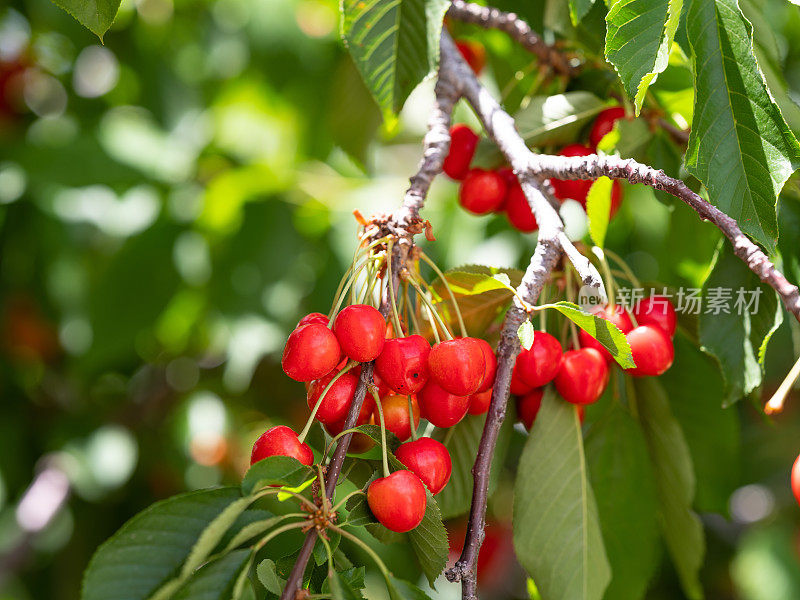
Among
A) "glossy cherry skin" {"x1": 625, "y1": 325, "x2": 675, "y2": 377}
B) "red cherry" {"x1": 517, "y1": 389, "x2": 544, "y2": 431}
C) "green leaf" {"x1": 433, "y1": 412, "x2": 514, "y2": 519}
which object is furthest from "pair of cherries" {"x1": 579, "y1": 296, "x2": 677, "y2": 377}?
"green leaf" {"x1": 433, "y1": 412, "x2": 514, "y2": 519}

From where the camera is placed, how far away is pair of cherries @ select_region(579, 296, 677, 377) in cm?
103

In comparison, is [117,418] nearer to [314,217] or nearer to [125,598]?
[314,217]

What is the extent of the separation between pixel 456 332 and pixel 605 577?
0.43m

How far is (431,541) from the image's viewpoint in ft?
2.86

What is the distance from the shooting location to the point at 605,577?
1.07m

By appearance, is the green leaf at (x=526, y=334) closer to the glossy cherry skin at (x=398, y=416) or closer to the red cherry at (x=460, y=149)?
the glossy cherry skin at (x=398, y=416)

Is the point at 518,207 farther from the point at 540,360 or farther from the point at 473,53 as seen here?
the point at 473,53

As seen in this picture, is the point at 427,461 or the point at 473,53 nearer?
the point at 427,461

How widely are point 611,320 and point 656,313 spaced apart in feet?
0.28

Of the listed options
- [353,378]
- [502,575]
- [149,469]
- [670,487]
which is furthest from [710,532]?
[353,378]

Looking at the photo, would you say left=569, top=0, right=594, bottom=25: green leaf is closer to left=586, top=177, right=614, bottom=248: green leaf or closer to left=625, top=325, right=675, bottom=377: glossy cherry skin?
left=586, top=177, right=614, bottom=248: green leaf

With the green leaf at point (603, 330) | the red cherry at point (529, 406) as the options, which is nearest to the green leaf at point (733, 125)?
the green leaf at point (603, 330)

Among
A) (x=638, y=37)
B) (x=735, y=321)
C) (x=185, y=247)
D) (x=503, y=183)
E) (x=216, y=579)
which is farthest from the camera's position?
(x=185, y=247)

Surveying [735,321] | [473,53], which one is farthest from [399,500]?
[473,53]
